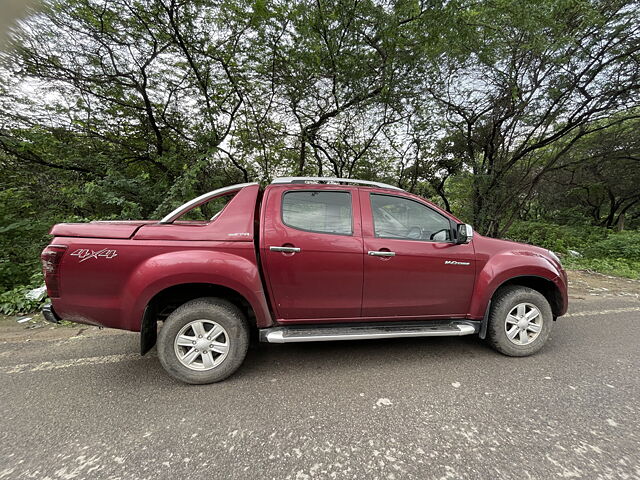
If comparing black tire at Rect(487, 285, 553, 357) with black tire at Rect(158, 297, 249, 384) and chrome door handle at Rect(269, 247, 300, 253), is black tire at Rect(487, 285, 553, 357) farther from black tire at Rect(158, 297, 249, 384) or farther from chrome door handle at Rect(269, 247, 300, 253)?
black tire at Rect(158, 297, 249, 384)

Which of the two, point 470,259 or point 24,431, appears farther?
point 470,259

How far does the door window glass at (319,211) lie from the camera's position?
8.03 ft

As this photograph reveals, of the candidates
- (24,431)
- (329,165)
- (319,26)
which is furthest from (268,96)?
(24,431)

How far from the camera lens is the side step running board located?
2.29 meters

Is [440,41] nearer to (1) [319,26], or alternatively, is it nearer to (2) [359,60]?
(2) [359,60]

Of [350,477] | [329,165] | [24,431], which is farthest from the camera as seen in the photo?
[329,165]

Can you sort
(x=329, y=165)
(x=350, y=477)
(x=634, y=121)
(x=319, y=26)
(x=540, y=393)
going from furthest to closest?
(x=329, y=165) → (x=634, y=121) → (x=319, y=26) → (x=540, y=393) → (x=350, y=477)

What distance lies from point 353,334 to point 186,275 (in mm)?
1552

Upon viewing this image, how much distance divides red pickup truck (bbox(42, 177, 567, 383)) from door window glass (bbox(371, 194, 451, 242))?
0.01 m

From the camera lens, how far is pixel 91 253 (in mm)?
2096

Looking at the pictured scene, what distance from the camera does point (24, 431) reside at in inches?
66.9

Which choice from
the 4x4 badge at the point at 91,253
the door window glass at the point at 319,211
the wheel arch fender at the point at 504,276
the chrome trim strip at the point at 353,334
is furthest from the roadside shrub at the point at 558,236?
the 4x4 badge at the point at 91,253

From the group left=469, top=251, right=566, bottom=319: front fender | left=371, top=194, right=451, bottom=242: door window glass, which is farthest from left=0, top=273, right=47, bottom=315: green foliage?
left=469, top=251, right=566, bottom=319: front fender

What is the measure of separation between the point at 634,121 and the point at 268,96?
13.1 meters
